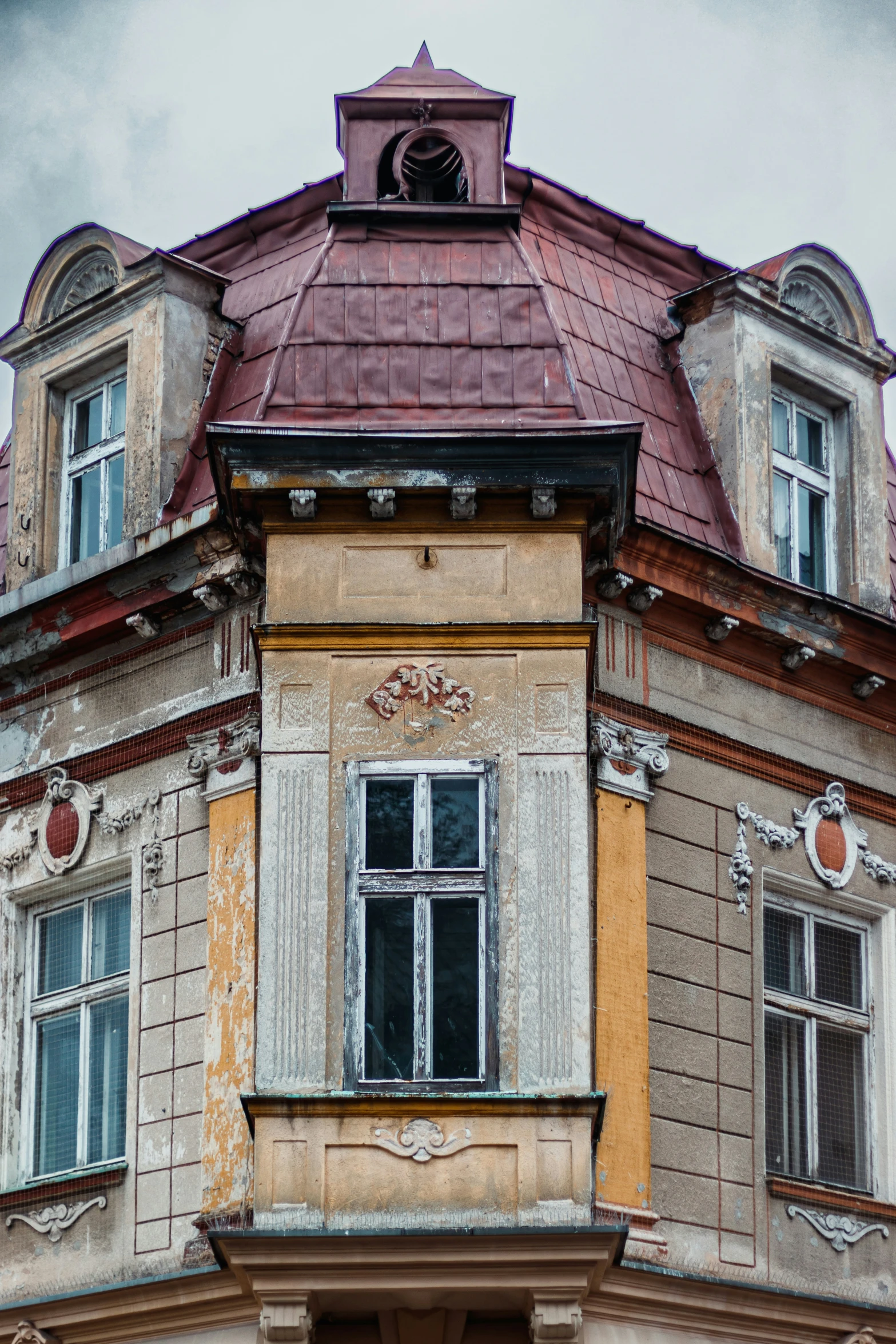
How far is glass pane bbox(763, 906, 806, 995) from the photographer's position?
15.5 meters

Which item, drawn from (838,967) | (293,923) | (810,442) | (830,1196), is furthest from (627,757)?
(810,442)

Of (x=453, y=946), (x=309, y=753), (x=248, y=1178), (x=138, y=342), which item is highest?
(x=138, y=342)

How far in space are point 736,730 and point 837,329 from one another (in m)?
3.41

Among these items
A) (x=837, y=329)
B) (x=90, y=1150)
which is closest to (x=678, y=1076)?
(x=90, y=1150)

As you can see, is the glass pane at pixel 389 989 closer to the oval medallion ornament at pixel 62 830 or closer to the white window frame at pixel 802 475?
the oval medallion ornament at pixel 62 830

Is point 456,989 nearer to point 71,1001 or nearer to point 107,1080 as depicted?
point 107,1080

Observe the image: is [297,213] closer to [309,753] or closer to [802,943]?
[309,753]

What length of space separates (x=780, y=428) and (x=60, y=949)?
19.9ft

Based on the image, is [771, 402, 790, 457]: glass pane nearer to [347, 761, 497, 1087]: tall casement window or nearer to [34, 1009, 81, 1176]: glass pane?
[347, 761, 497, 1087]: tall casement window

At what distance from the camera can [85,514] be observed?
16.7 metres

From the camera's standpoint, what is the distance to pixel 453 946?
44.7 feet

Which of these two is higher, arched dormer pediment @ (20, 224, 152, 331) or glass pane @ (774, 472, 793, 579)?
arched dormer pediment @ (20, 224, 152, 331)

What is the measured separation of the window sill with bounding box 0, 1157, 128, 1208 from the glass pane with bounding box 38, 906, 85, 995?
1.23 metres

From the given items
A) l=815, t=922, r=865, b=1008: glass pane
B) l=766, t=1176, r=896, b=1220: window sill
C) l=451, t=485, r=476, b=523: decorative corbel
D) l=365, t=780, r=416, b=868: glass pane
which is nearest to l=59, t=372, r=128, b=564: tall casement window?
l=451, t=485, r=476, b=523: decorative corbel
